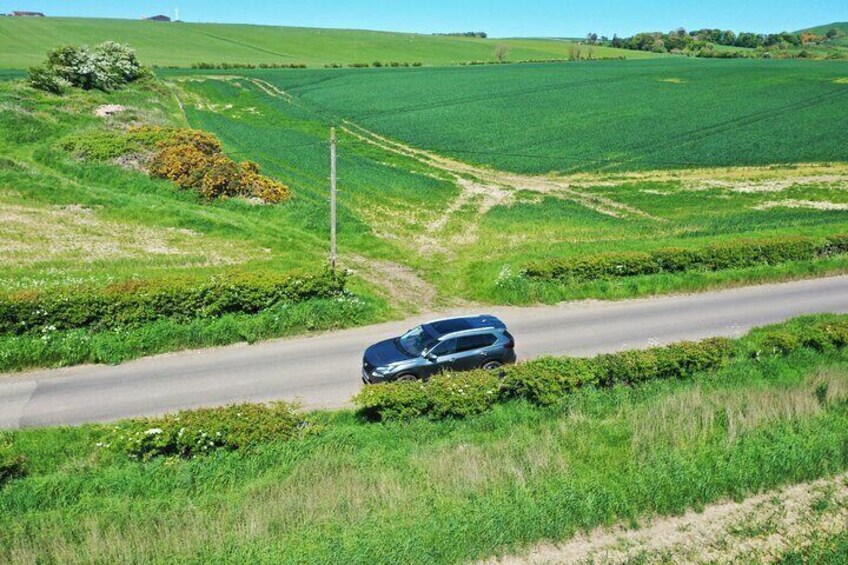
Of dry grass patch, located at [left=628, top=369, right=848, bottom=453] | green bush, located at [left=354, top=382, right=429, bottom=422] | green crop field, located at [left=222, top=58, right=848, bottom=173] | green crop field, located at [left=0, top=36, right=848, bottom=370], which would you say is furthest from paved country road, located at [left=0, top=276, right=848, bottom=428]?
green crop field, located at [left=222, top=58, right=848, bottom=173]

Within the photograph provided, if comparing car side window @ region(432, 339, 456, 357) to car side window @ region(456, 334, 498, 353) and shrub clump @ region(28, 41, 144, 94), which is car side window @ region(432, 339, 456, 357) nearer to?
car side window @ region(456, 334, 498, 353)

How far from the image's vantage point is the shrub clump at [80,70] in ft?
201

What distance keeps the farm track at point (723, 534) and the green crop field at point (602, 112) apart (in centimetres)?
3894

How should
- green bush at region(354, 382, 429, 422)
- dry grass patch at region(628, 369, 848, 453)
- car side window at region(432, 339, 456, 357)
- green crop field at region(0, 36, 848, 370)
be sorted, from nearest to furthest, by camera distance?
dry grass patch at region(628, 369, 848, 453), green bush at region(354, 382, 429, 422), car side window at region(432, 339, 456, 357), green crop field at region(0, 36, 848, 370)

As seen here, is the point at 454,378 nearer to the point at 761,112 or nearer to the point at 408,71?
the point at 761,112

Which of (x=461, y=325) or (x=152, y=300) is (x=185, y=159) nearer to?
(x=152, y=300)

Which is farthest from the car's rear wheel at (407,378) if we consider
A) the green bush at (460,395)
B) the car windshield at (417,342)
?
the green bush at (460,395)

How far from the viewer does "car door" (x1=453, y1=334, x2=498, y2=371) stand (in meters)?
18.3

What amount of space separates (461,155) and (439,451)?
42.6 metres

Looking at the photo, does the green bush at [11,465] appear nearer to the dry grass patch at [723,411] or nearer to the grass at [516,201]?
the dry grass patch at [723,411]

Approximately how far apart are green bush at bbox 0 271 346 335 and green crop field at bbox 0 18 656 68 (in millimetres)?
102277

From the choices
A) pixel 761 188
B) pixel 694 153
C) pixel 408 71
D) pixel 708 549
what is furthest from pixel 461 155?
pixel 408 71

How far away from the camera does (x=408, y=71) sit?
114m

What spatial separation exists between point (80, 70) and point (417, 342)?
61671mm
